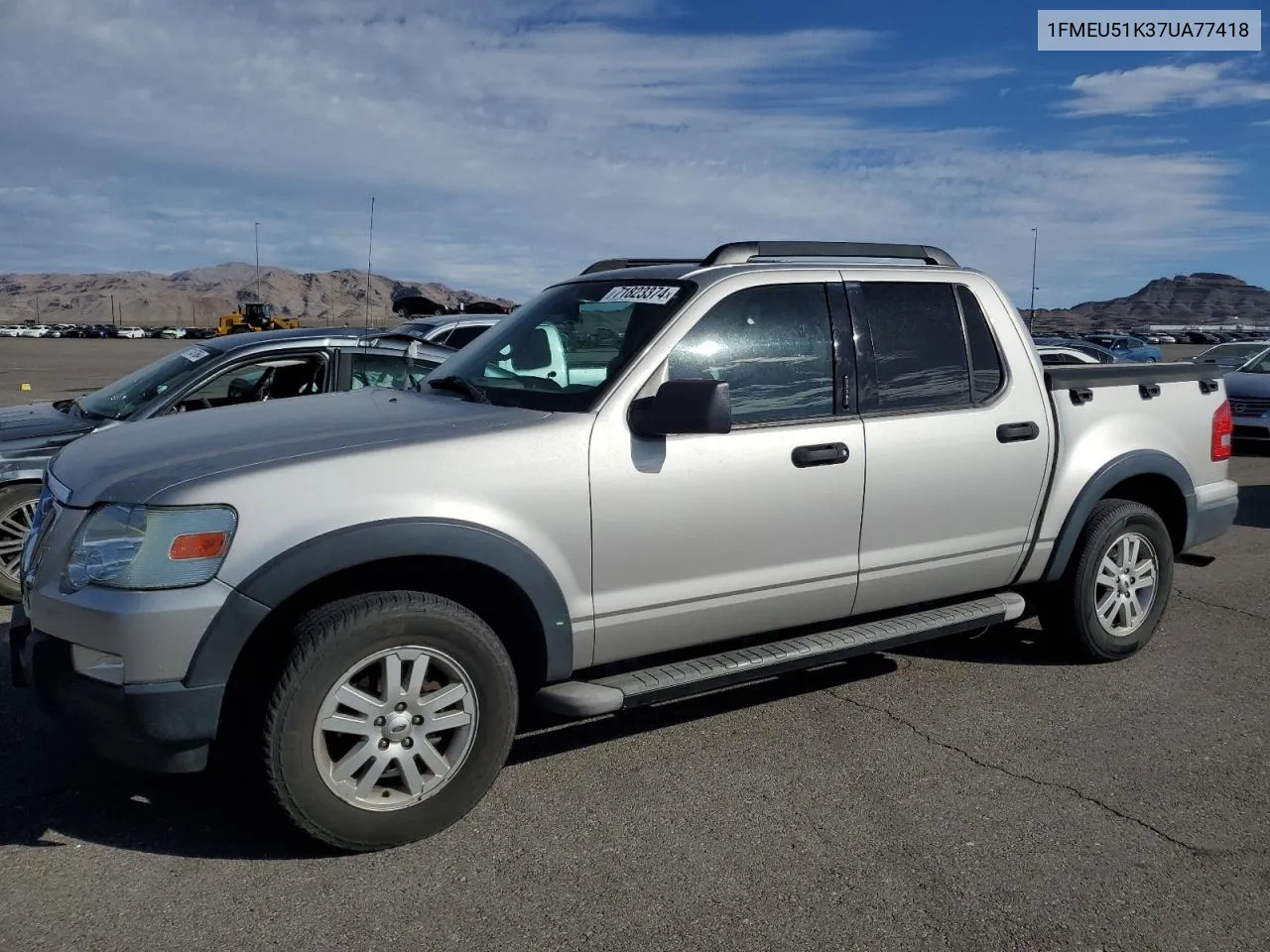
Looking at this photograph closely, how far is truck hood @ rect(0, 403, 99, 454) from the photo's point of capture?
6.33 meters

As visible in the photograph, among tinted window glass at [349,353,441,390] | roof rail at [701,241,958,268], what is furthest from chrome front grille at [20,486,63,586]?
tinted window glass at [349,353,441,390]

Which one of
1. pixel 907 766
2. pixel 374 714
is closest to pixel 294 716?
pixel 374 714

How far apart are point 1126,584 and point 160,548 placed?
424 cm

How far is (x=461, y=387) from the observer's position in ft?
14.6

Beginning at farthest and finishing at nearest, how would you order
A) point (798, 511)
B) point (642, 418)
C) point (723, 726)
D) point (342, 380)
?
point (342, 380), point (723, 726), point (798, 511), point (642, 418)

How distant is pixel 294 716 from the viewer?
331cm

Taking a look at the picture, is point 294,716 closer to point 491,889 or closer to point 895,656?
point 491,889

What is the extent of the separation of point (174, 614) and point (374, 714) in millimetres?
658

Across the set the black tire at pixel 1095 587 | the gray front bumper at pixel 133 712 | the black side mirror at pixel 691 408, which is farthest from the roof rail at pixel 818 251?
the gray front bumper at pixel 133 712

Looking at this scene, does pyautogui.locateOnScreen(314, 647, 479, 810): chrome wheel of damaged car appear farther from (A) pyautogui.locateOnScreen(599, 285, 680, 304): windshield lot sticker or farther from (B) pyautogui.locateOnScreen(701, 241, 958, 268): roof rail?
(B) pyautogui.locateOnScreen(701, 241, 958, 268): roof rail

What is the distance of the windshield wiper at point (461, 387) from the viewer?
14.0 ft

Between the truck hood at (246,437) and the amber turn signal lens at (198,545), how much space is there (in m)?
0.17

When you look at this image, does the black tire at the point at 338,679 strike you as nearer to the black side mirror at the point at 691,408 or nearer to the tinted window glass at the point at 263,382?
the black side mirror at the point at 691,408

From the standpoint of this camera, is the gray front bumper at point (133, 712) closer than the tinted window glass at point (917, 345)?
Yes
